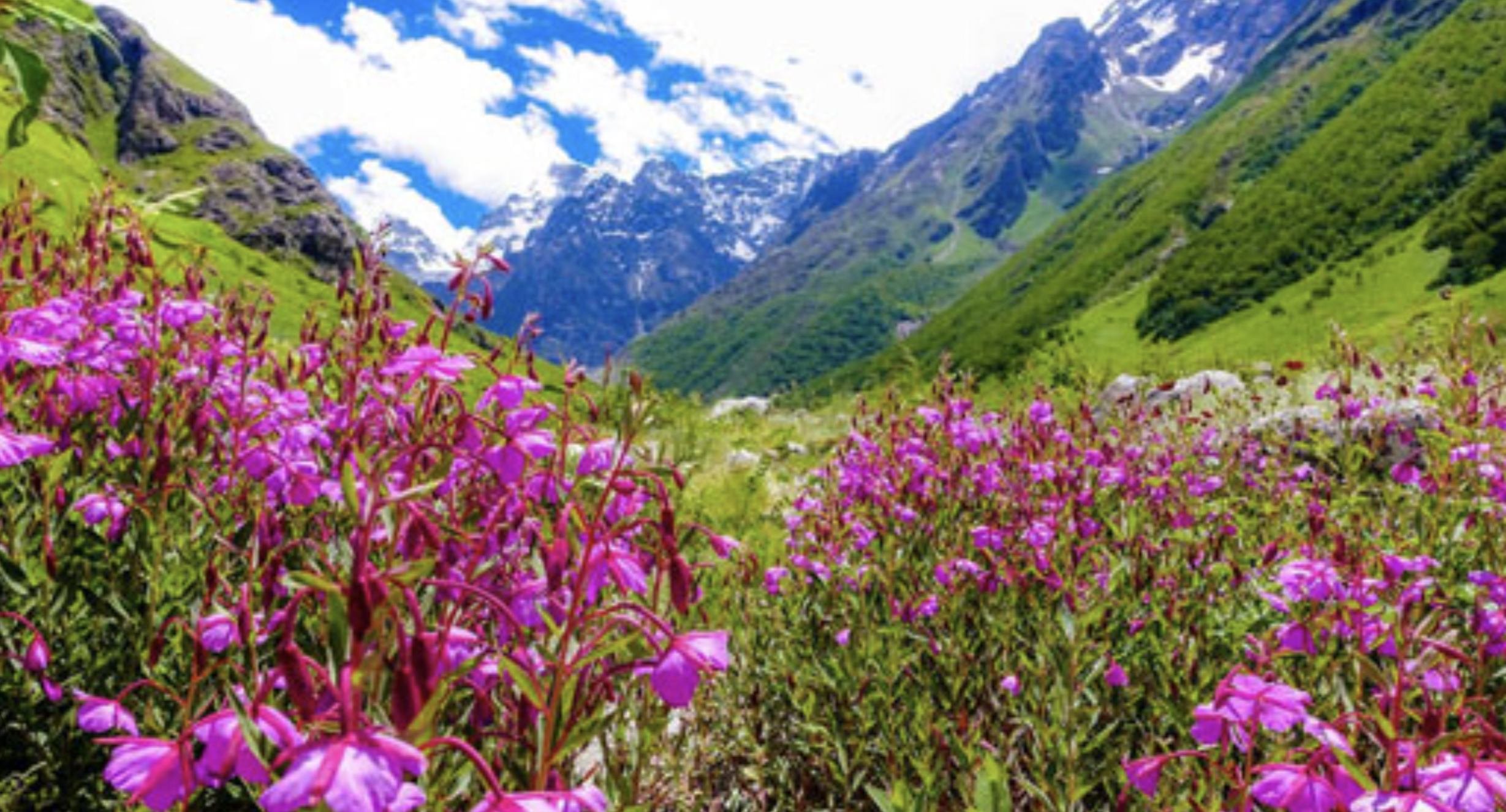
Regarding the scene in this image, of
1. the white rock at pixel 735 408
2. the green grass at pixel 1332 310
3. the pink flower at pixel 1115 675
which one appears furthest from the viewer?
the green grass at pixel 1332 310

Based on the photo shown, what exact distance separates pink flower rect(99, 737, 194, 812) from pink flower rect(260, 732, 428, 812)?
296 millimetres

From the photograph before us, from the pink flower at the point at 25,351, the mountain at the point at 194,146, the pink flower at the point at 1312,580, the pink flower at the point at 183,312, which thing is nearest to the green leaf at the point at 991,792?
the pink flower at the point at 1312,580

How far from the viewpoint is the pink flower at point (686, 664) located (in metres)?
1.23

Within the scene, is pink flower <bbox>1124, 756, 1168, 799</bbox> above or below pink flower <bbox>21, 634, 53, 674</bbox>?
below

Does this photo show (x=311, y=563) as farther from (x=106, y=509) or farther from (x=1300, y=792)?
(x=1300, y=792)

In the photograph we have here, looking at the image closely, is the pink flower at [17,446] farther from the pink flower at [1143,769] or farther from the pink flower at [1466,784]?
the pink flower at [1466,784]

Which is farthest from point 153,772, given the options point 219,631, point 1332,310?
point 1332,310

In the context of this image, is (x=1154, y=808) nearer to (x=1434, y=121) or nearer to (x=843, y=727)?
(x=843, y=727)

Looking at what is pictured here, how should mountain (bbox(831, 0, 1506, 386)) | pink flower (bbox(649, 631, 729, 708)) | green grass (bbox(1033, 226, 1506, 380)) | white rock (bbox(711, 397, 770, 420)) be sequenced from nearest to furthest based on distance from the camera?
1. pink flower (bbox(649, 631, 729, 708))
2. white rock (bbox(711, 397, 770, 420))
3. green grass (bbox(1033, 226, 1506, 380))
4. mountain (bbox(831, 0, 1506, 386))

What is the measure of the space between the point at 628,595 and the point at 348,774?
931mm

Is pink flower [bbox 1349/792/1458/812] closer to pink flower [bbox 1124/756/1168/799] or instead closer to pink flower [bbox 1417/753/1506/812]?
pink flower [bbox 1417/753/1506/812]

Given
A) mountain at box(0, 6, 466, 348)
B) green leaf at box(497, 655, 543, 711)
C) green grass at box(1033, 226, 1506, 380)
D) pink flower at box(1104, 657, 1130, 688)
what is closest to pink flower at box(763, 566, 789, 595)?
pink flower at box(1104, 657, 1130, 688)

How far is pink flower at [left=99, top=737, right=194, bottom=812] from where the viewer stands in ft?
3.57

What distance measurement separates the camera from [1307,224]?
244 ft
